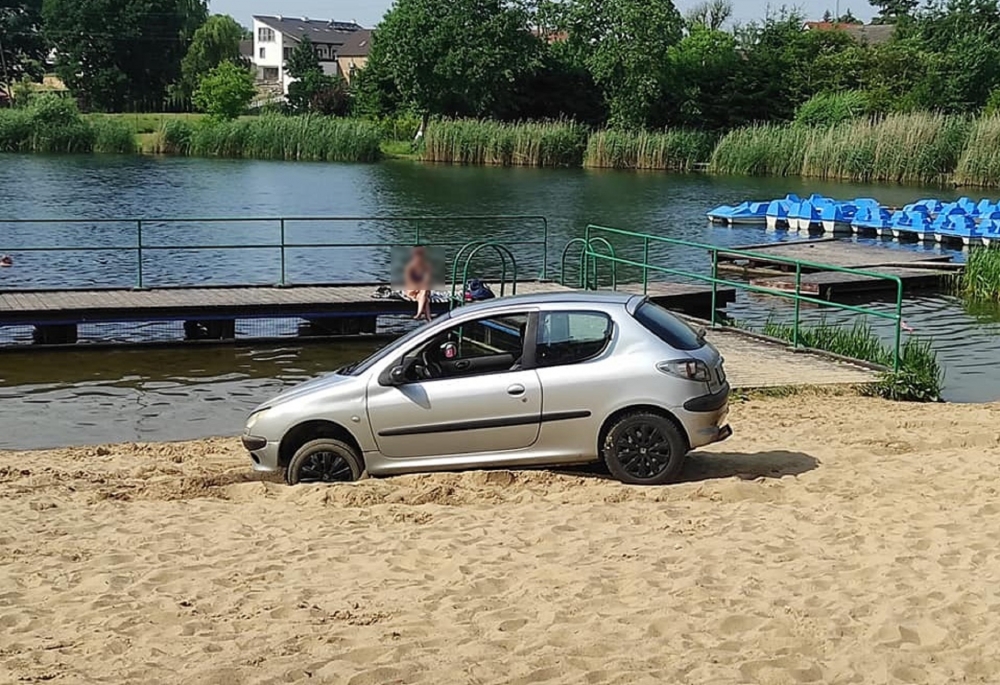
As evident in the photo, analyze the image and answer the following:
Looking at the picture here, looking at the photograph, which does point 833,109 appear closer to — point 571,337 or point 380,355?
point 571,337

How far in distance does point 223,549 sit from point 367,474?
2.22 m

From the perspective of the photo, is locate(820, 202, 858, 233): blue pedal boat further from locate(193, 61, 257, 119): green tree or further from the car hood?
locate(193, 61, 257, 119): green tree

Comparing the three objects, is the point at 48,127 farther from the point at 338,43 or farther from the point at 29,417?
the point at 338,43

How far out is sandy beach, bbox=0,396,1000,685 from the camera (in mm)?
6453

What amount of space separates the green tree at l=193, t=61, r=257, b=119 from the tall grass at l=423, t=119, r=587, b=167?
25.6m

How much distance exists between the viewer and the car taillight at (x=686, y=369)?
34.1 feet

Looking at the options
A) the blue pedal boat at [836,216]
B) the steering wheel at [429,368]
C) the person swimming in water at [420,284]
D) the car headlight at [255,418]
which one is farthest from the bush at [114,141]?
the steering wheel at [429,368]

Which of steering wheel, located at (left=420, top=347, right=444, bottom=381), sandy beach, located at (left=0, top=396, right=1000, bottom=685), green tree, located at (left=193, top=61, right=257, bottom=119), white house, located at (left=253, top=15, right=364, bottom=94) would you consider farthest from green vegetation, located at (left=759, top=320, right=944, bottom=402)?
white house, located at (left=253, top=15, right=364, bottom=94)

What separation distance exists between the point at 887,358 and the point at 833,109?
56.1 meters

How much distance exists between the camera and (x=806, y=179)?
188 ft

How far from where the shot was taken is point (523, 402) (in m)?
10.4

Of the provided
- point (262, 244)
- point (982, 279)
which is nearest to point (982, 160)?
point (982, 279)

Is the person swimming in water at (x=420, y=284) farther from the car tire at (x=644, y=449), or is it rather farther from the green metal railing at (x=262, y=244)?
the car tire at (x=644, y=449)

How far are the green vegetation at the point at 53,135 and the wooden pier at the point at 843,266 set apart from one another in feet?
147
